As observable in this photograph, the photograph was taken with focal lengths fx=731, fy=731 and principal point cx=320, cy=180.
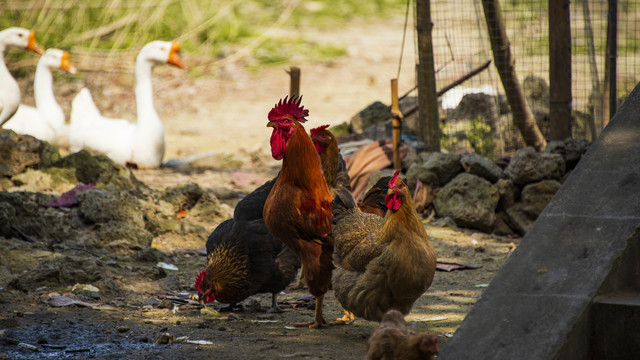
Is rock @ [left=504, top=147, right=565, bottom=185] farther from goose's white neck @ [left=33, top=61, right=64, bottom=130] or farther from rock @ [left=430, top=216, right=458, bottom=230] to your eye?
goose's white neck @ [left=33, top=61, right=64, bottom=130]

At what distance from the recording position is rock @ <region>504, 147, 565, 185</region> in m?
7.60

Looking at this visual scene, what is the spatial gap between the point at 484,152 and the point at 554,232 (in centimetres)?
517

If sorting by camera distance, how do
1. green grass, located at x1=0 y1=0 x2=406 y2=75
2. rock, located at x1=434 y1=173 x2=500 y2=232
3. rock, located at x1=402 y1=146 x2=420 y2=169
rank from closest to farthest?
rock, located at x1=434 y1=173 x2=500 y2=232
rock, located at x1=402 y1=146 x2=420 y2=169
green grass, located at x1=0 y1=0 x2=406 y2=75

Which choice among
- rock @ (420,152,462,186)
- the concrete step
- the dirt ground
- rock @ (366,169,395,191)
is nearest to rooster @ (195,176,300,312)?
the dirt ground

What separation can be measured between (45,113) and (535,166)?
7294 millimetres

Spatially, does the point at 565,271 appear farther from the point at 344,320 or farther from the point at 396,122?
the point at 396,122

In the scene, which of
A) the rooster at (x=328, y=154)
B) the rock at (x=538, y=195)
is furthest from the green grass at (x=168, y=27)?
the rooster at (x=328, y=154)

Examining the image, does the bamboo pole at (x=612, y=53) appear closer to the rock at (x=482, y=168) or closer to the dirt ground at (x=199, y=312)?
the rock at (x=482, y=168)

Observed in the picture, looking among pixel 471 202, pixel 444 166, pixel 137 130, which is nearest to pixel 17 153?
pixel 137 130

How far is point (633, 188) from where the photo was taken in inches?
146

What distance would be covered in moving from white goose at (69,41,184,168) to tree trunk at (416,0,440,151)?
3914 mm

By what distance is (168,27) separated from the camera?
16859 millimetres


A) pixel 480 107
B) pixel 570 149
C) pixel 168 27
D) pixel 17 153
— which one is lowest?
pixel 570 149

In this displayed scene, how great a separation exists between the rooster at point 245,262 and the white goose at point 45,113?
241 inches
